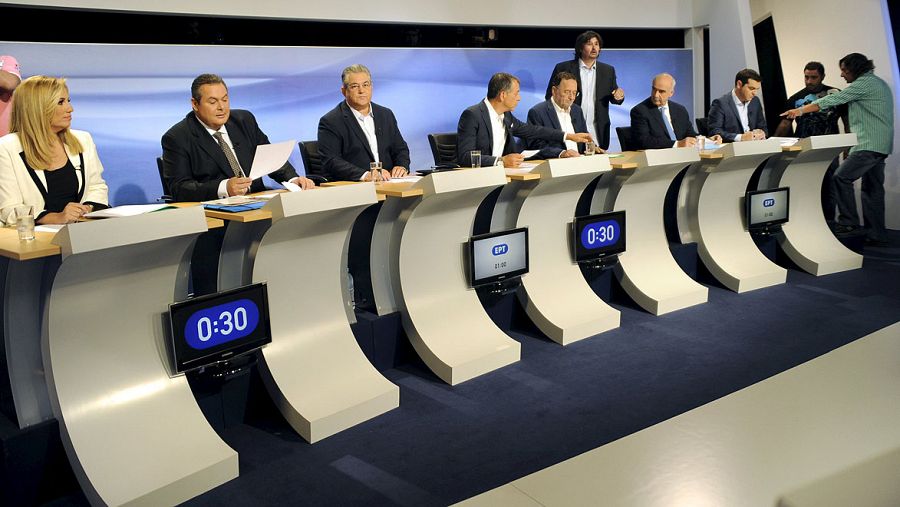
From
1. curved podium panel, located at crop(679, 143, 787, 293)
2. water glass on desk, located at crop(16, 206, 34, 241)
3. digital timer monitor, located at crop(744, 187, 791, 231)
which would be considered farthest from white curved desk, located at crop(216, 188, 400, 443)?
digital timer monitor, located at crop(744, 187, 791, 231)

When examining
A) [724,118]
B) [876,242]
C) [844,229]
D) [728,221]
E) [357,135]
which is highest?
[357,135]

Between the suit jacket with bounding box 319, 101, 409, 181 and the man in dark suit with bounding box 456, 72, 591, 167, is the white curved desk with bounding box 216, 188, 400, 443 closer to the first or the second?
the suit jacket with bounding box 319, 101, 409, 181

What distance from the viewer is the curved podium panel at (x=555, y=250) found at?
13.3ft

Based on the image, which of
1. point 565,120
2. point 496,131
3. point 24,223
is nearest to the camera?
point 24,223

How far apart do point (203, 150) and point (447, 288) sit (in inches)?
52.0

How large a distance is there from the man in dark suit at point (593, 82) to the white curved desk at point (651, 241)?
148cm

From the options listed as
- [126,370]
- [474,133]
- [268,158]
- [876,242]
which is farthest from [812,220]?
[126,370]

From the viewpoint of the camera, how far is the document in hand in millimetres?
Result: 3184

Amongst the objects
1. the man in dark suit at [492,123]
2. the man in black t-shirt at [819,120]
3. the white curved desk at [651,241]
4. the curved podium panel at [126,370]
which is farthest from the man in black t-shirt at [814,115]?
the curved podium panel at [126,370]

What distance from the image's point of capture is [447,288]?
3822 mm

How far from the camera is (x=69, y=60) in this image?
5.21m

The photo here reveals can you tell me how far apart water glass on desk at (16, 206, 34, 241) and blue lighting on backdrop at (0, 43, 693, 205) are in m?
3.07

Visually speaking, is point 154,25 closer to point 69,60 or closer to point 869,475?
point 69,60

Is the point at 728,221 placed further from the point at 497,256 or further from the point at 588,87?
the point at 497,256
